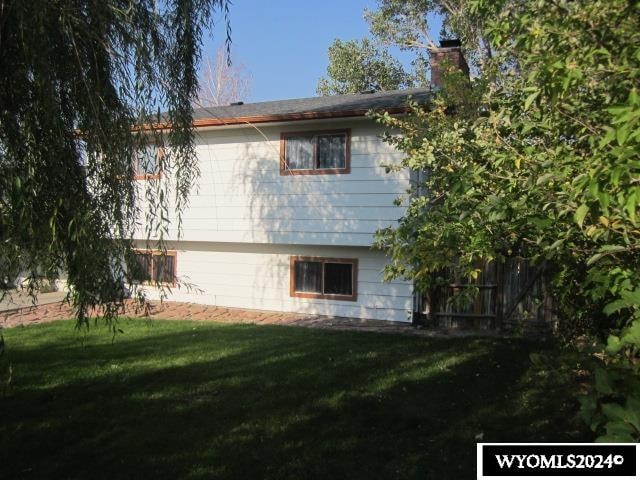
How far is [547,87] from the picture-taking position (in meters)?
2.46

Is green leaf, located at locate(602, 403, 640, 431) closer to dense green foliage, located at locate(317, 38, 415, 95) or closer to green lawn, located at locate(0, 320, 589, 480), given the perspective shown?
green lawn, located at locate(0, 320, 589, 480)

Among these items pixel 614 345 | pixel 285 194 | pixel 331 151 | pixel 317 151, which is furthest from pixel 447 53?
pixel 614 345

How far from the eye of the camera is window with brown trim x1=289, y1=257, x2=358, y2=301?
42.5 feet

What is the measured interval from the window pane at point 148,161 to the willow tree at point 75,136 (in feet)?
0.40

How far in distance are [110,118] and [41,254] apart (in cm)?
100

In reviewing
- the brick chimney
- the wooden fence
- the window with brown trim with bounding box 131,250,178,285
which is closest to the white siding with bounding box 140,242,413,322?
the wooden fence

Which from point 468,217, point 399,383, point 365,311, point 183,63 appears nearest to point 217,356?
point 399,383

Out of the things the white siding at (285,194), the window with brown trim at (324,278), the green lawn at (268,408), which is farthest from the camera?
the window with brown trim at (324,278)

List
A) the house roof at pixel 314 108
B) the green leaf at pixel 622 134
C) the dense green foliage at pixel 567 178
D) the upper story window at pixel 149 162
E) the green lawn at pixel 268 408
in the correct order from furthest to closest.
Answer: the house roof at pixel 314 108
the green lawn at pixel 268 408
the upper story window at pixel 149 162
the dense green foliage at pixel 567 178
the green leaf at pixel 622 134

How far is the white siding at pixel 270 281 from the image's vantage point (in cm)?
1254

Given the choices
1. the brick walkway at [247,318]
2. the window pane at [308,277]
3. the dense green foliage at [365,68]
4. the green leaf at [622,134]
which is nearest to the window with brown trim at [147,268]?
the green leaf at [622,134]

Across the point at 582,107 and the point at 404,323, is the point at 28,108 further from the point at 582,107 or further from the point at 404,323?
the point at 404,323

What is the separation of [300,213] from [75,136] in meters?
9.48

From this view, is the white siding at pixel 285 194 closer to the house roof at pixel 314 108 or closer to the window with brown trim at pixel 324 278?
the house roof at pixel 314 108
